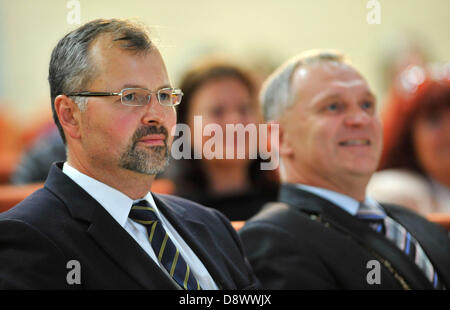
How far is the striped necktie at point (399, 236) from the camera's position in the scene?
1524 mm

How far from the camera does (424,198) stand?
2.43 metres

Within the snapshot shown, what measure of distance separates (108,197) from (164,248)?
6.0 inches

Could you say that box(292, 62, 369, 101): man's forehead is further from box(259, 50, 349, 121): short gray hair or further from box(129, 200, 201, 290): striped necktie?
box(129, 200, 201, 290): striped necktie

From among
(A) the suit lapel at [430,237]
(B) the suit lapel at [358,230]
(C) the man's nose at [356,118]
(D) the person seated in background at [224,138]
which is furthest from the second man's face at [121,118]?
(D) the person seated in background at [224,138]

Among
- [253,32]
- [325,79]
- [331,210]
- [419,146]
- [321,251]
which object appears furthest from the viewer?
[253,32]

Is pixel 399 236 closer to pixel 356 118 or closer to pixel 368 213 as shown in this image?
pixel 368 213

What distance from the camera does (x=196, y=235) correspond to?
1.28 meters

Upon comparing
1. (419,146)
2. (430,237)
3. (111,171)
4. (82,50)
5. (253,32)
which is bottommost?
(430,237)

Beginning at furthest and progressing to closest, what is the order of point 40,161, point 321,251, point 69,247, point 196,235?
point 40,161 < point 321,251 < point 196,235 < point 69,247

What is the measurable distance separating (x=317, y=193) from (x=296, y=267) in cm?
29

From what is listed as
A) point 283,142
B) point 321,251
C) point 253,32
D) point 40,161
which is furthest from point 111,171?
point 253,32

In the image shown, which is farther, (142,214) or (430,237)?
(430,237)

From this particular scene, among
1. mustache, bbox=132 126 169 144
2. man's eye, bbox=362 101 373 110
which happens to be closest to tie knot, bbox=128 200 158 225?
mustache, bbox=132 126 169 144

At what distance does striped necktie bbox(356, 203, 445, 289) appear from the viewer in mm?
1524
